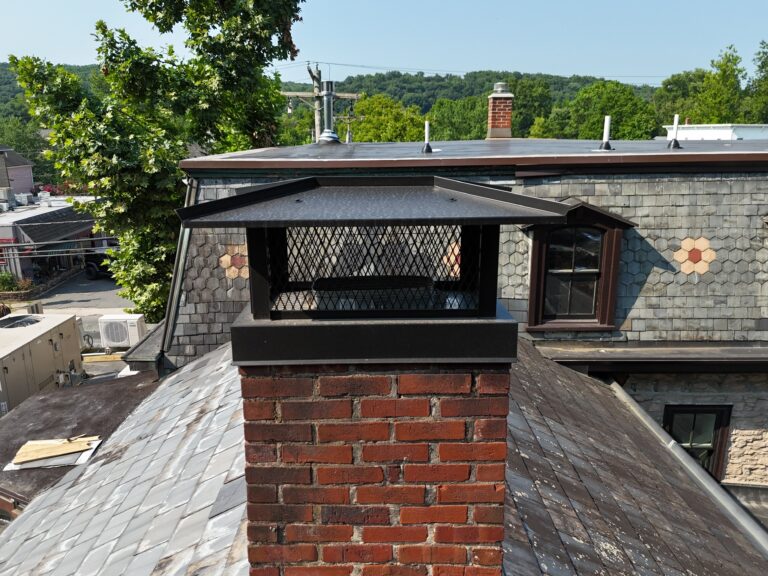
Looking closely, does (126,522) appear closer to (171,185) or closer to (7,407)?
(171,185)

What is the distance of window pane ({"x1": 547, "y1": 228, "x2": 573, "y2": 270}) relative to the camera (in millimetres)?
8133

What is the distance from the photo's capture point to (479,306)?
2273mm

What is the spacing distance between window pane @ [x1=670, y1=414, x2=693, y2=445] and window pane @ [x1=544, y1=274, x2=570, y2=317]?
2.52 m

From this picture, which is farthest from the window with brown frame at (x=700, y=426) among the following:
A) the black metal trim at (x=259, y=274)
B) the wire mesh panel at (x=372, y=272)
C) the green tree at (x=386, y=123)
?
the green tree at (x=386, y=123)

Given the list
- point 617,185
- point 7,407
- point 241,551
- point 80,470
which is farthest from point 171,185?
point 241,551

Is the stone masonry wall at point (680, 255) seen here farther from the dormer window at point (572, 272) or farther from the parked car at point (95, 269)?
the parked car at point (95, 269)

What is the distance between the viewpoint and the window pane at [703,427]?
346 inches

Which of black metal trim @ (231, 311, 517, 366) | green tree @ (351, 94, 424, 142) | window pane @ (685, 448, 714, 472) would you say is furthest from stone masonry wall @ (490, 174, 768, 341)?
green tree @ (351, 94, 424, 142)

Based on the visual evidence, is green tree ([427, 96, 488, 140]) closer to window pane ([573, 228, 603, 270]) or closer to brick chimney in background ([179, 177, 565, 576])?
window pane ([573, 228, 603, 270])

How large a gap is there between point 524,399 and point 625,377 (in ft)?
12.0

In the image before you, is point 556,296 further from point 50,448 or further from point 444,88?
point 444,88

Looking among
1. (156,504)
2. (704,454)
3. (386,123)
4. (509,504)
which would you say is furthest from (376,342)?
(386,123)

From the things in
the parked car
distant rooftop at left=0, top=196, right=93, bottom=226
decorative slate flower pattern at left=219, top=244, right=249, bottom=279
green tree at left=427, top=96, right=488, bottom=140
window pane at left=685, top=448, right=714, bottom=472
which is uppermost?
green tree at left=427, top=96, right=488, bottom=140

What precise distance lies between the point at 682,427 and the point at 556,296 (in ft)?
9.51
